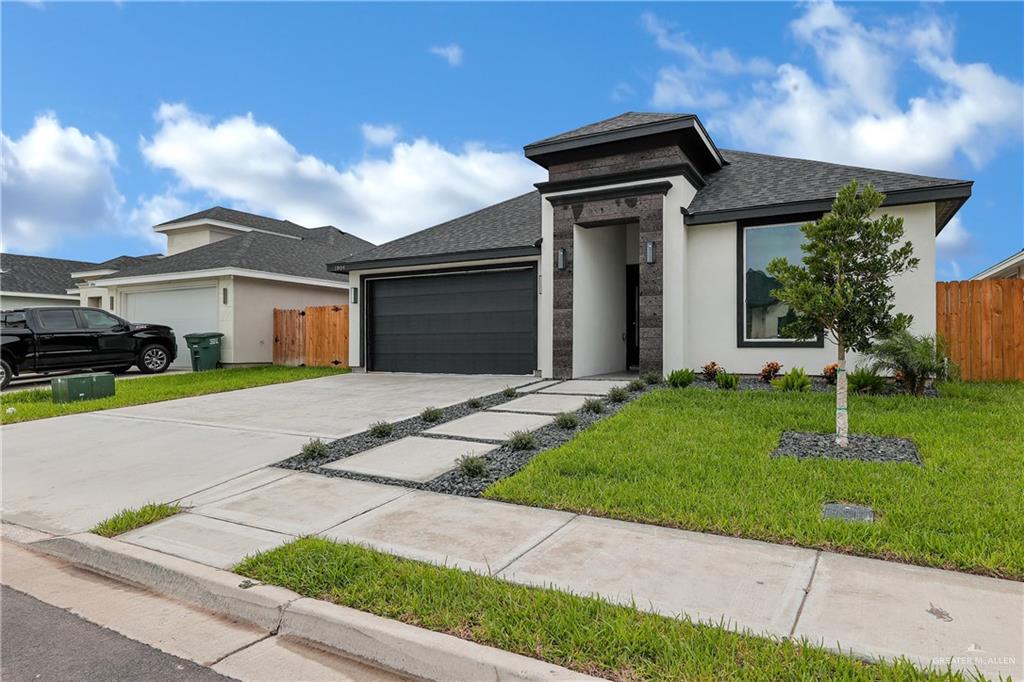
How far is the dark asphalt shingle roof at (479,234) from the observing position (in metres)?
12.6

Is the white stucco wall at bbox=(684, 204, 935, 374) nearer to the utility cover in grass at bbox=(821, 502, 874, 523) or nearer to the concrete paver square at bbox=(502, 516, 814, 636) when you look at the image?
the utility cover in grass at bbox=(821, 502, 874, 523)

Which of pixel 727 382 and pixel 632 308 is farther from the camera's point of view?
pixel 632 308

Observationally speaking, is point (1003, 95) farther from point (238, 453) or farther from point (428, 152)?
point (428, 152)

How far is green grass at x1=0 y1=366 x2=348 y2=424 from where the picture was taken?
29.8 feet

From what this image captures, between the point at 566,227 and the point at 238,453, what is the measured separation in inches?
280

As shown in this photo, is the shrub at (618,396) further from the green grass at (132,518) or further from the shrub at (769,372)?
the green grass at (132,518)

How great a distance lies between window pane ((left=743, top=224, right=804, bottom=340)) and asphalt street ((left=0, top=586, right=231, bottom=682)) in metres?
9.55

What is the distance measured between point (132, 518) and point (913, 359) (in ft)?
28.9

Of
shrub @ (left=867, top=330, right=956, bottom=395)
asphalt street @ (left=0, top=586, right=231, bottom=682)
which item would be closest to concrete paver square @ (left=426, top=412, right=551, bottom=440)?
asphalt street @ (left=0, top=586, right=231, bottom=682)

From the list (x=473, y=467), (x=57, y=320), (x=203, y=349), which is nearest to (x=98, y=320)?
(x=57, y=320)

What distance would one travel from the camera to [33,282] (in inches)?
1033

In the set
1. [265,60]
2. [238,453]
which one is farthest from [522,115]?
[238,453]

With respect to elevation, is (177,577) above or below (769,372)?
below

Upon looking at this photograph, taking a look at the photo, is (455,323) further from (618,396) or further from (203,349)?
(203,349)
